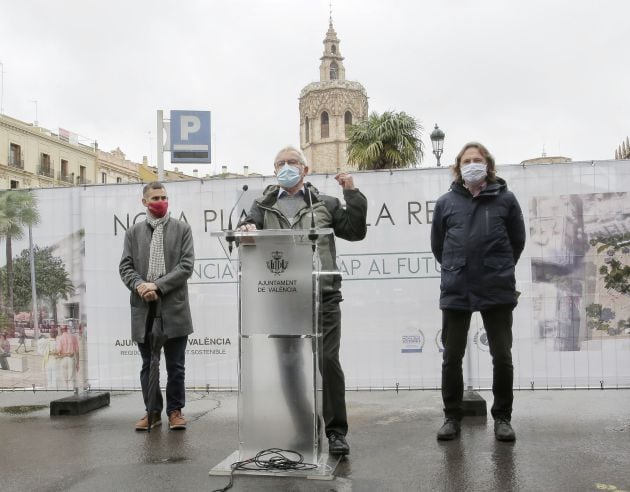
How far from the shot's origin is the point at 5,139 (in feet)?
218

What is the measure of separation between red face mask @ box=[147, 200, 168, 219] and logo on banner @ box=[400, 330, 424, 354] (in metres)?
2.59

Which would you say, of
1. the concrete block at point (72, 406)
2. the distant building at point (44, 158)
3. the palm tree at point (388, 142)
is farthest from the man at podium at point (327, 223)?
the distant building at point (44, 158)

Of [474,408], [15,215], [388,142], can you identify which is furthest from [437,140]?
[474,408]

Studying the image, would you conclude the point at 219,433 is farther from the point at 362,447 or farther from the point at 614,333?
the point at 614,333

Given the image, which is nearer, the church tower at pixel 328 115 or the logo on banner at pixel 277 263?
the logo on banner at pixel 277 263

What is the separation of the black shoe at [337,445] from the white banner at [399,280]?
2.02 m

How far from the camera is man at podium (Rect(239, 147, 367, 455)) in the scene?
15.2 feet

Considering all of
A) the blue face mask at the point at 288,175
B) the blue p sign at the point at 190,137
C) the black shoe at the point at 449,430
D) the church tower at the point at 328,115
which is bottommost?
the black shoe at the point at 449,430

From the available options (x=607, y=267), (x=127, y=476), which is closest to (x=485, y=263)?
(x=607, y=267)

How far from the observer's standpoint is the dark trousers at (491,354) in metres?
5.05

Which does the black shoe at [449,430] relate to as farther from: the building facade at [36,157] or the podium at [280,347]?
the building facade at [36,157]

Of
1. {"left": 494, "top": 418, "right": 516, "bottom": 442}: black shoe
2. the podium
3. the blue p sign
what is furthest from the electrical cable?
the blue p sign

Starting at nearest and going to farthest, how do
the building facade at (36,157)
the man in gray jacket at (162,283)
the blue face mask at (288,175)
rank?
the blue face mask at (288,175), the man in gray jacket at (162,283), the building facade at (36,157)

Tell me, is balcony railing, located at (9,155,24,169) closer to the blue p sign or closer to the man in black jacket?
the blue p sign
